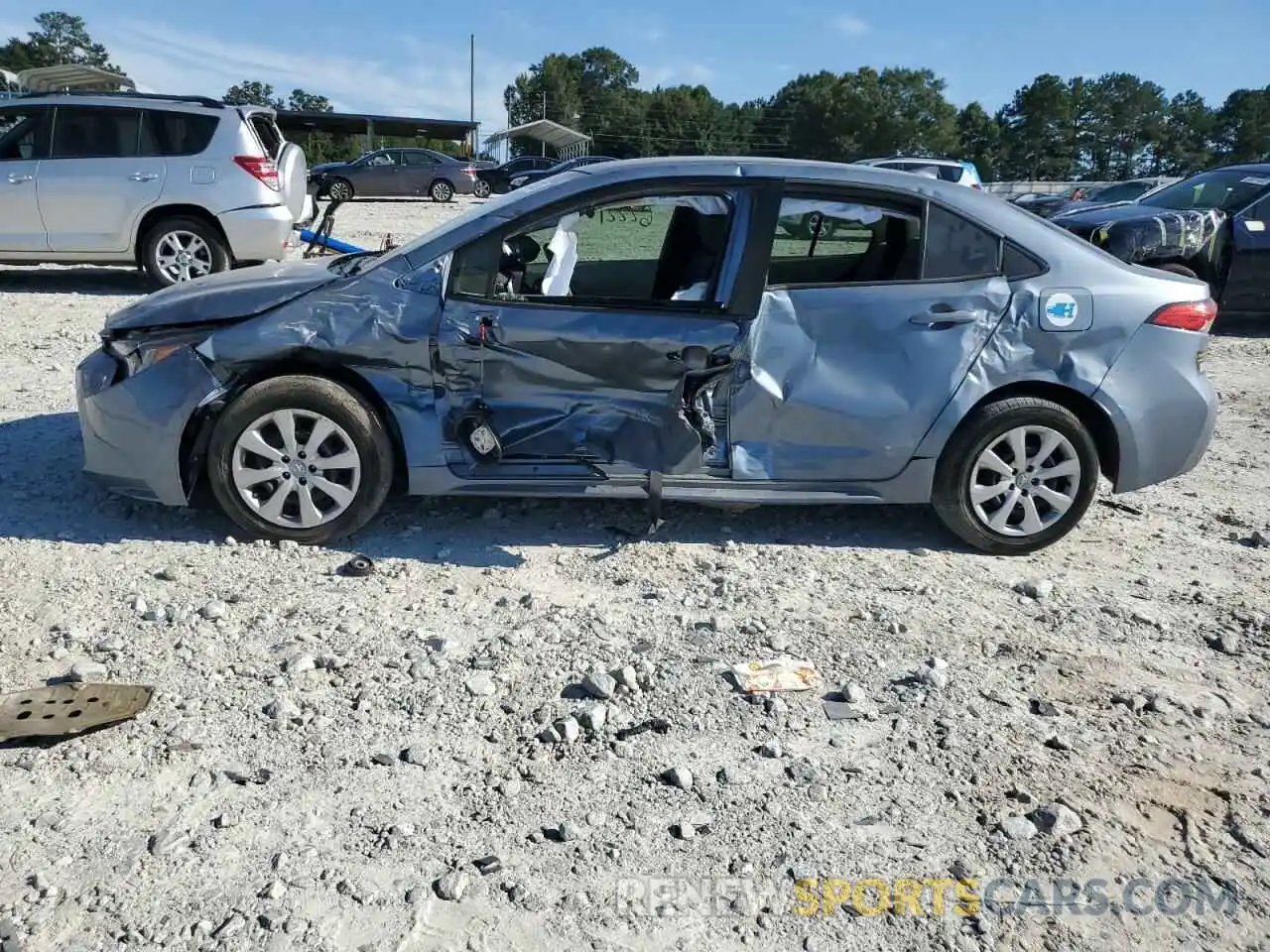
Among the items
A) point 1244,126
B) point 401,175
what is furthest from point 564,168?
point 1244,126

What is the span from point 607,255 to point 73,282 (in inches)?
360

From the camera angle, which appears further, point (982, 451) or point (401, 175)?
point (401, 175)

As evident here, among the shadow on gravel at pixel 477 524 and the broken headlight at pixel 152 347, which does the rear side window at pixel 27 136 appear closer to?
the shadow on gravel at pixel 477 524

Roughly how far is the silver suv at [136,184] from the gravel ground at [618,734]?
5.80m

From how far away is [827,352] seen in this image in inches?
174

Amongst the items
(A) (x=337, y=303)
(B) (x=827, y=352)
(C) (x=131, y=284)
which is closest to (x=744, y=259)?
(B) (x=827, y=352)

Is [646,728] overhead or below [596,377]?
below

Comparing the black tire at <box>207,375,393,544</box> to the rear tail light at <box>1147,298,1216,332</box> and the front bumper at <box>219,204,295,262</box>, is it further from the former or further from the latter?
the front bumper at <box>219,204,295,262</box>

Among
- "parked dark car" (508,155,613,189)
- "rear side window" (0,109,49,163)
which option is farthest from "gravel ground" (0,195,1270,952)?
"rear side window" (0,109,49,163)

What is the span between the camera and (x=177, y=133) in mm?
10156

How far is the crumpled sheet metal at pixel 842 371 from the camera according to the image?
4406 mm

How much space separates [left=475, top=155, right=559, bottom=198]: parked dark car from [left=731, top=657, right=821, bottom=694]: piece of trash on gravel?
28693 mm

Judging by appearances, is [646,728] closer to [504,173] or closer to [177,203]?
[177,203]

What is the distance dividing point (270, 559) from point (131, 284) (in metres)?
8.34
